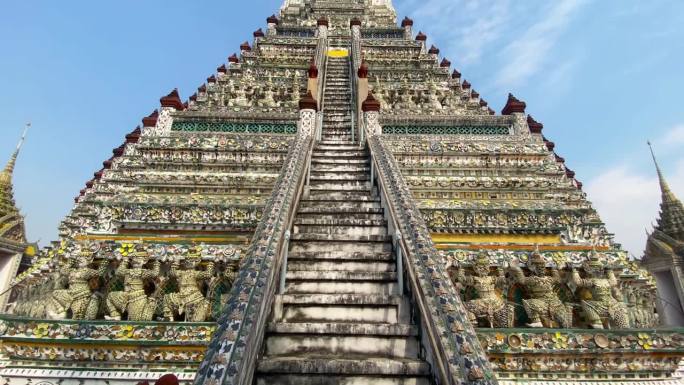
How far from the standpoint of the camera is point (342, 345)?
404 centimetres

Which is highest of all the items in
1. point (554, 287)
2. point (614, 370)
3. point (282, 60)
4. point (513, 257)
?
point (282, 60)

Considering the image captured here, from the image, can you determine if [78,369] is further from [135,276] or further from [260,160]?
[260,160]

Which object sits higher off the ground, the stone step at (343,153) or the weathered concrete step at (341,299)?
the stone step at (343,153)

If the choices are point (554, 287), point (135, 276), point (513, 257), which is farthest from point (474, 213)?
point (135, 276)

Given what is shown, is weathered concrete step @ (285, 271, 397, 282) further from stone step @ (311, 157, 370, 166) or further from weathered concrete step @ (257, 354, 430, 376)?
stone step @ (311, 157, 370, 166)

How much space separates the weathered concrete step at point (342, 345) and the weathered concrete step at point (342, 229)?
221 centimetres

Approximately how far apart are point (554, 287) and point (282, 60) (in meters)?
15.0

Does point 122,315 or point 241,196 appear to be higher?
point 241,196

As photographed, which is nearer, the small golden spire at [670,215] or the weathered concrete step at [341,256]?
the weathered concrete step at [341,256]

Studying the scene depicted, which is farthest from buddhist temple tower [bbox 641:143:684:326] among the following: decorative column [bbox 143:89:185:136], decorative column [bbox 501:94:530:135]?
decorative column [bbox 143:89:185:136]

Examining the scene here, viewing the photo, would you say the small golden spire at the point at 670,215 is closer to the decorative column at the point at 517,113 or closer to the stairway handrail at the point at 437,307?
the decorative column at the point at 517,113

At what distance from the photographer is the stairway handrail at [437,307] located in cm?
289

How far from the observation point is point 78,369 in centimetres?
483

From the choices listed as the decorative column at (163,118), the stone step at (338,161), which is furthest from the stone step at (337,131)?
the decorative column at (163,118)
